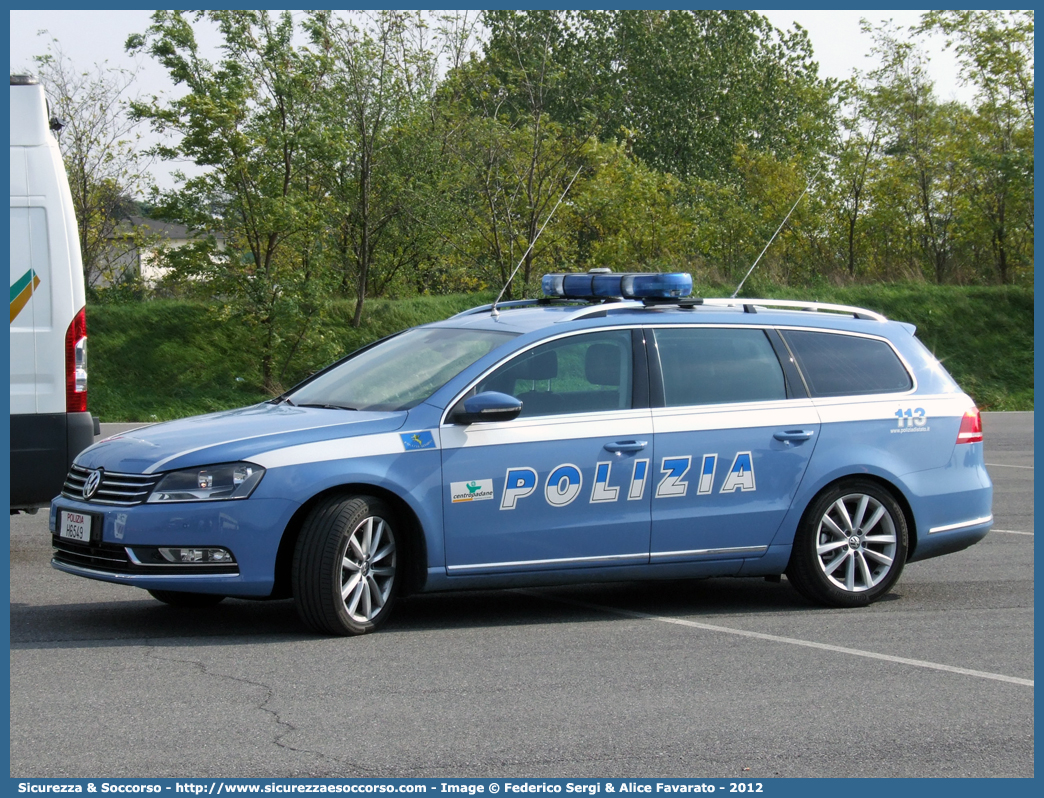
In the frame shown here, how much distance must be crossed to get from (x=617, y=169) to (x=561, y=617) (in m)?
24.8

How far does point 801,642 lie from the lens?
649 cm

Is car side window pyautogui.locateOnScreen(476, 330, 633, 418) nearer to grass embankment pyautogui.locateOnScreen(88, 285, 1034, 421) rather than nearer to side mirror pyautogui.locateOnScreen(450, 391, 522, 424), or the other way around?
side mirror pyautogui.locateOnScreen(450, 391, 522, 424)

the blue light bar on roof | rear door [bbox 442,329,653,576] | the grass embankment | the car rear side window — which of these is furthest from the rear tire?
the grass embankment

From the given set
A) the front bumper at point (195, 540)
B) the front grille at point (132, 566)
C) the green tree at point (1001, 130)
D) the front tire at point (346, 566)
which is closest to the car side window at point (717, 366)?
the front tire at point (346, 566)

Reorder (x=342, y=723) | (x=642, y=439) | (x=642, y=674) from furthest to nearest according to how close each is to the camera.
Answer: (x=642, y=439)
(x=642, y=674)
(x=342, y=723)

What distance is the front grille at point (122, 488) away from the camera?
617 cm

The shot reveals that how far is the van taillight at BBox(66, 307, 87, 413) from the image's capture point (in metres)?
8.24

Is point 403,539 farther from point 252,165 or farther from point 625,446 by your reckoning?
point 252,165

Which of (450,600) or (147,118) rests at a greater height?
(147,118)

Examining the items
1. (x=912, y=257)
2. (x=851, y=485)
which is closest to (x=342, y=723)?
(x=851, y=485)

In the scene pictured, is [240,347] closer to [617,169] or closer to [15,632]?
[617,169]

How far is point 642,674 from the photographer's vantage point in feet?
18.9

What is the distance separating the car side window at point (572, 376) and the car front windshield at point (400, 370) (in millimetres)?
212

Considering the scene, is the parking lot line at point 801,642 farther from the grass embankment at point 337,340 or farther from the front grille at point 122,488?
the grass embankment at point 337,340
